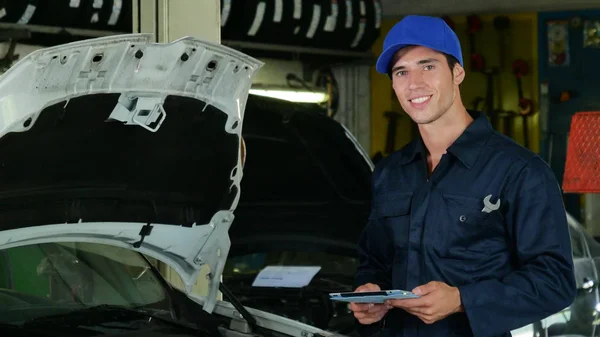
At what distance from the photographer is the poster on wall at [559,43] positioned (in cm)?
873

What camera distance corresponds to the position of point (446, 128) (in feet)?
8.21

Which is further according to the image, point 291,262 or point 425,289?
point 291,262

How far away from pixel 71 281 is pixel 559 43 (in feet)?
21.9

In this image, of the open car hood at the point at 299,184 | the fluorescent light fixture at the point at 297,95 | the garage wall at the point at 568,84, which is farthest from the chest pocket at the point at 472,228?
A: the garage wall at the point at 568,84

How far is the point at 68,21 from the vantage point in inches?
224

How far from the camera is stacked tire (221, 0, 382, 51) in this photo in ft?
22.0

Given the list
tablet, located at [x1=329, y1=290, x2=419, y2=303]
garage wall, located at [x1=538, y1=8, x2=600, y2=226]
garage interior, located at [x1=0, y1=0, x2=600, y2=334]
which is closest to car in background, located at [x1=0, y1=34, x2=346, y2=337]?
tablet, located at [x1=329, y1=290, x2=419, y2=303]

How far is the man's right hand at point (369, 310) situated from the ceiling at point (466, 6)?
672 centimetres

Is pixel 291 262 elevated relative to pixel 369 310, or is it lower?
lower

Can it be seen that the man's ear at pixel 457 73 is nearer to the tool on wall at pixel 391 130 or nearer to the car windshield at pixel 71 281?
the car windshield at pixel 71 281

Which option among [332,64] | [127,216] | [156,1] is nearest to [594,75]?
[332,64]

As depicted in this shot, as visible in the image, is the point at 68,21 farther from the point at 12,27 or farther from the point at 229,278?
the point at 229,278

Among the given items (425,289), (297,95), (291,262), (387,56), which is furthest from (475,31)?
Answer: (425,289)

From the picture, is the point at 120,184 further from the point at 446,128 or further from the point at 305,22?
the point at 305,22
